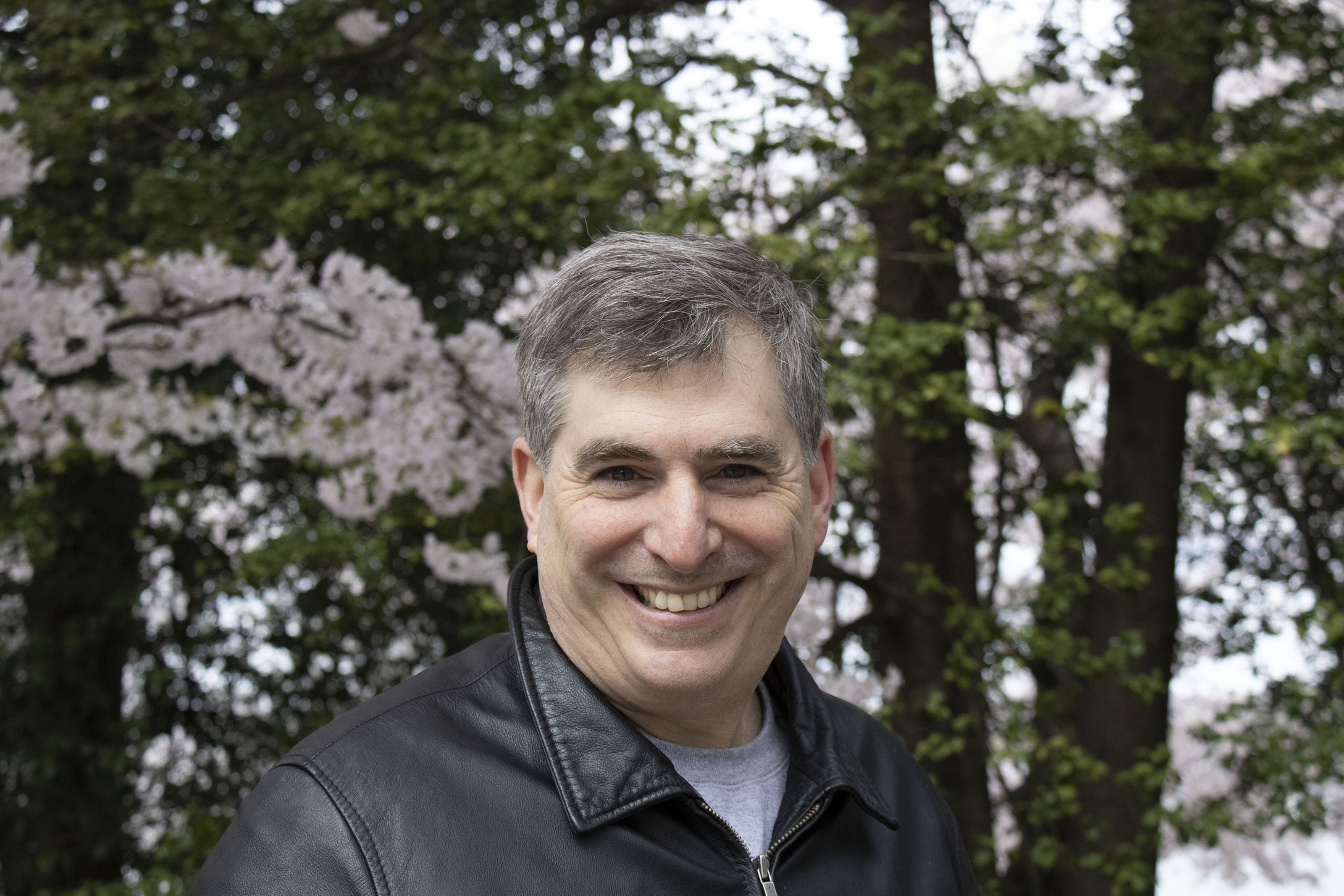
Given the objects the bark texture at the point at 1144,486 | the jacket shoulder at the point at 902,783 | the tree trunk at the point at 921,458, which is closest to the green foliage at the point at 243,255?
the tree trunk at the point at 921,458

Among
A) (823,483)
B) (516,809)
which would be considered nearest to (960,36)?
(823,483)

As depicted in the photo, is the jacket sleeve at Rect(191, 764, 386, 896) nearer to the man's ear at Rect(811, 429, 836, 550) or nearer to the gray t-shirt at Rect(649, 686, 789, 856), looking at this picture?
the gray t-shirt at Rect(649, 686, 789, 856)

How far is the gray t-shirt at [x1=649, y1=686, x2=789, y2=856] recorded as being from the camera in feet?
5.12

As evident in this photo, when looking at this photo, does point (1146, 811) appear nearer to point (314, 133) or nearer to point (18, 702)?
point (314, 133)

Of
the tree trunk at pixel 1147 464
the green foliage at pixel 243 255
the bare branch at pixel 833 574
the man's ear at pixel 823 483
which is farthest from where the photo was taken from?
the bare branch at pixel 833 574

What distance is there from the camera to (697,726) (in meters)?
1.57

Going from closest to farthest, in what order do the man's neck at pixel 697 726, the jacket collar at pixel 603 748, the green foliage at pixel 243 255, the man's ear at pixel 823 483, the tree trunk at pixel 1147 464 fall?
the jacket collar at pixel 603 748 < the man's neck at pixel 697 726 < the man's ear at pixel 823 483 < the tree trunk at pixel 1147 464 < the green foliage at pixel 243 255

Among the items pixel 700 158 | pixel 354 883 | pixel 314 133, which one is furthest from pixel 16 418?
pixel 354 883

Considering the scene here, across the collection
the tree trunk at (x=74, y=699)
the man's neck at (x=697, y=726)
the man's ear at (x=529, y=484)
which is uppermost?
the man's ear at (x=529, y=484)

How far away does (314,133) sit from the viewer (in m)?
5.16

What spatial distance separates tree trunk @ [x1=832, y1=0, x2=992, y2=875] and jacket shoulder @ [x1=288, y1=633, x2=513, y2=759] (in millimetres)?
2607

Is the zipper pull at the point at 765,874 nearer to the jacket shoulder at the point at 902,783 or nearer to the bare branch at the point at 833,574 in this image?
the jacket shoulder at the point at 902,783

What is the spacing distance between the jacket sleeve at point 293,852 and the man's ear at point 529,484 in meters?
0.45

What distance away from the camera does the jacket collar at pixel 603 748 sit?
4.60 feet
